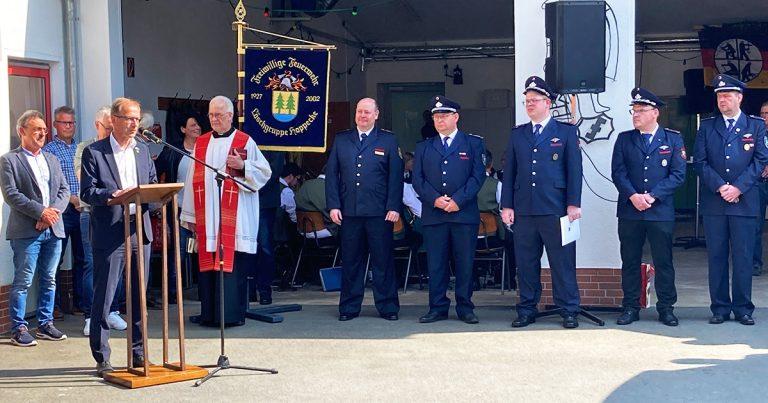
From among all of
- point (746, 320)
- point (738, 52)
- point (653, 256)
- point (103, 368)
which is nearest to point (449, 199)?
point (653, 256)

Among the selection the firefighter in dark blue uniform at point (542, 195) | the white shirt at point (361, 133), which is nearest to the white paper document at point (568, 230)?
the firefighter in dark blue uniform at point (542, 195)

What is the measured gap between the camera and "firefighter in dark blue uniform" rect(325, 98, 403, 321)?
938cm

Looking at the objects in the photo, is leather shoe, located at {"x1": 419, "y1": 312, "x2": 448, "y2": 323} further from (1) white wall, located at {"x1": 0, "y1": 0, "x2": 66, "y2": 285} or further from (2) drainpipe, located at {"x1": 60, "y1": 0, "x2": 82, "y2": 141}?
(2) drainpipe, located at {"x1": 60, "y1": 0, "x2": 82, "y2": 141}

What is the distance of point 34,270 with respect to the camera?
8.73 m

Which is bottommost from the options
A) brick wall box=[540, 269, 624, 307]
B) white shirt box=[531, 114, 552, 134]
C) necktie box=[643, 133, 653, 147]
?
brick wall box=[540, 269, 624, 307]

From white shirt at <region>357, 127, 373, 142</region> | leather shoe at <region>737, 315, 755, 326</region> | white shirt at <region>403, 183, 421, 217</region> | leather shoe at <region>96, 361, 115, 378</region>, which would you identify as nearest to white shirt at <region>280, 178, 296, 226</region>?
white shirt at <region>403, 183, 421, 217</region>

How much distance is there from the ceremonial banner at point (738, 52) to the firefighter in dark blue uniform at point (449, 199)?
988cm

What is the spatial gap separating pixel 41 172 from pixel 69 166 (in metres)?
0.76

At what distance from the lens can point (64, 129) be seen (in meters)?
9.32

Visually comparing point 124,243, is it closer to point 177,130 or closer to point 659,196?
point 659,196

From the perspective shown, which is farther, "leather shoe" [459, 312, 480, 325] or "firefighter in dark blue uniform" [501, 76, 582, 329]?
"leather shoe" [459, 312, 480, 325]

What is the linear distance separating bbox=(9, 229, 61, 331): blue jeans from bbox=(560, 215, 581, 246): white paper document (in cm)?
397

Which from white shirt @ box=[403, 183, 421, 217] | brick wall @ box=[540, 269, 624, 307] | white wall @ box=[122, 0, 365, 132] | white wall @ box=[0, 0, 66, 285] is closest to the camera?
white wall @ box=[0, 0, 66, 285]

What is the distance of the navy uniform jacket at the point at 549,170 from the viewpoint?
29.0 ft
